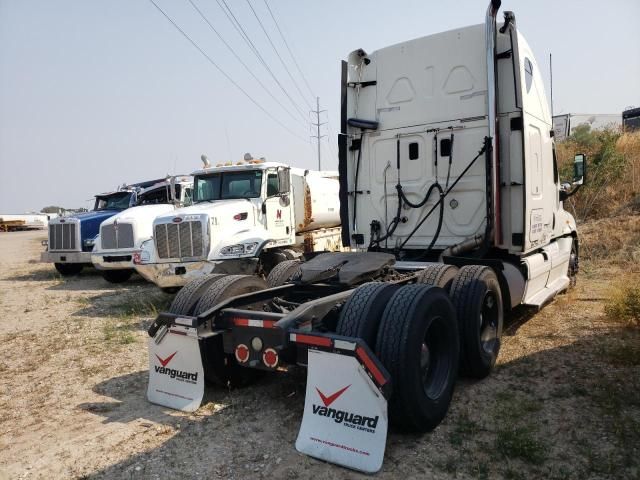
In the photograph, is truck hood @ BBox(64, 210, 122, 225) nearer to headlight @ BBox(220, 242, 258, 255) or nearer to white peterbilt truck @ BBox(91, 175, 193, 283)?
white peterbilt truck @ BBox(91, 175, 193, 283)

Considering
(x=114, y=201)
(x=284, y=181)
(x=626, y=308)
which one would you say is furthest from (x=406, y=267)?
(x=114, y=201)

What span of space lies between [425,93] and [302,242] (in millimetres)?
5391

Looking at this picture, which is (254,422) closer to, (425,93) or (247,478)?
(247,478)

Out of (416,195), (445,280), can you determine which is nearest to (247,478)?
(445,280)

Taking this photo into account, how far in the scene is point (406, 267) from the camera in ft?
18.7

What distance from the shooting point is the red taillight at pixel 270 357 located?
3.88 m

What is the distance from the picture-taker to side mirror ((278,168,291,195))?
10.2 m

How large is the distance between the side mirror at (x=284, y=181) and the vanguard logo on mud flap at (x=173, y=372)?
243 inches

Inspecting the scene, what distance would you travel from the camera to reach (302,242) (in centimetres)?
1111

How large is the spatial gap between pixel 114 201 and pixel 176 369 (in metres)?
12.2

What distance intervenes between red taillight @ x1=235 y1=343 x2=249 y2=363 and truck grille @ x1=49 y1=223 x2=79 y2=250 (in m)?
11.1

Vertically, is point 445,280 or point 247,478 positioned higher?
point 445,280

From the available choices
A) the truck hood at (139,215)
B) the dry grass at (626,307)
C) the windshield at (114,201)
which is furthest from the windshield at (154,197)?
the dry grass at (626,307)

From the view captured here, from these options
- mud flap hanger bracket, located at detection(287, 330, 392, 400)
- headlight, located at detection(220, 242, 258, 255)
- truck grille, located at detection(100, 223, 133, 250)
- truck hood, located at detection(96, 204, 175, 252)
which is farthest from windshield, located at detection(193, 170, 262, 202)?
mud flap hanger bracket, located at detection(287, 330, 392, 400)
